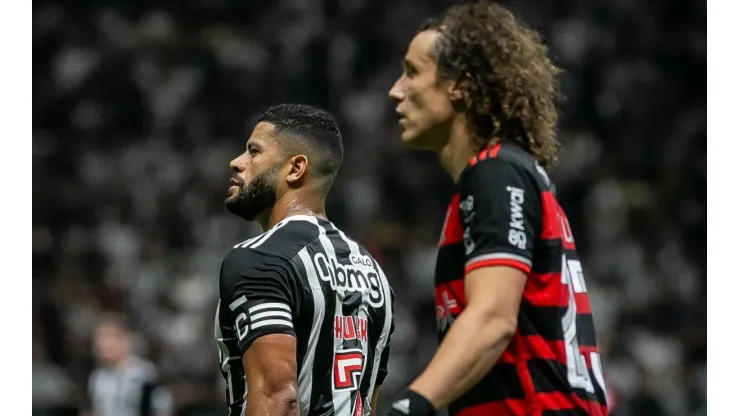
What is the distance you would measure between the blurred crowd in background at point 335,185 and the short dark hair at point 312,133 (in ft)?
21.3

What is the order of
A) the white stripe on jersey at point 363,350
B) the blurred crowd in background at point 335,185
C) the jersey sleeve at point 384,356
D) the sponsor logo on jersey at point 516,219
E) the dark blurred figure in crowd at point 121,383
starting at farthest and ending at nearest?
the blurred crowd in background at point 335,185 → the dark blurred figure in crowd at point 121,383 → the jersey sleeve at point 384,356 → the white stripe on jersey at point 363,350 → the sponsor logo on jersey at point 516,219

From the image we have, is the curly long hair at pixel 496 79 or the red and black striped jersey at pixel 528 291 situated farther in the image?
the curly long hair at pixel 496 79

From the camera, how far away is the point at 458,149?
352 cm

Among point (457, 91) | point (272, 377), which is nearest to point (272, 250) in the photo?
point (272, 377)

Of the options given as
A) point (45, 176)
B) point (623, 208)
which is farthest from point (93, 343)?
point (623, 208)

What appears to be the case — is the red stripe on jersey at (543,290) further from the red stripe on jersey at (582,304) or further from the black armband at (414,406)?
the black armband at (414,406)

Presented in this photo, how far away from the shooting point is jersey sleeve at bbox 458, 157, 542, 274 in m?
3.15

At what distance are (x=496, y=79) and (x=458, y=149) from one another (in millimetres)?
241

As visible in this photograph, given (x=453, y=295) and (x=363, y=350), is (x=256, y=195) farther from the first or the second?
(x=453, y=295)

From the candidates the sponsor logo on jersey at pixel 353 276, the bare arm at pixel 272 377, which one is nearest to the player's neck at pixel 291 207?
the sponsor logo on jersey at pixel 353 276

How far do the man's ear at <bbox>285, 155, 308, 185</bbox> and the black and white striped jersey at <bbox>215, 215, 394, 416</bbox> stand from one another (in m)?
0.15

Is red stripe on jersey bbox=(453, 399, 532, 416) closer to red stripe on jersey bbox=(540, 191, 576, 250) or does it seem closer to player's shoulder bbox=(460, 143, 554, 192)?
red stripe on jersey bbox=(540, 191, 576, 250)

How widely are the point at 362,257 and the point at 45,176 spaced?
9.76 metres

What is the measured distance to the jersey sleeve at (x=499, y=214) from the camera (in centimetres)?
315
